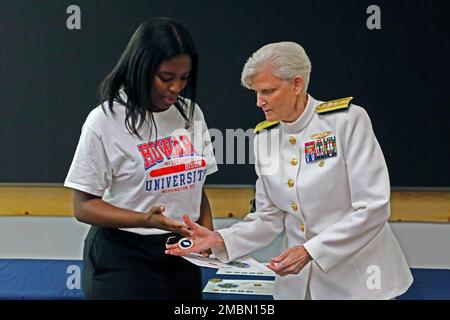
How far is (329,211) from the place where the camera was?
1.03 metres

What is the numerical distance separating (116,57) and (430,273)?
1.15 m

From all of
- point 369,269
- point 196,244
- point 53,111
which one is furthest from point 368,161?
point 53,111

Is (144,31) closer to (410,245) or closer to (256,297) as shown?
(256,297)

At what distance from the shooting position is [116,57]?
1.64 metres

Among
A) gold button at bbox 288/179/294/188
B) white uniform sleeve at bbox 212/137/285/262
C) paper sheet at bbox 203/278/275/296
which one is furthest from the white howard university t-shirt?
paper sheet at bbox 203/278/275/296

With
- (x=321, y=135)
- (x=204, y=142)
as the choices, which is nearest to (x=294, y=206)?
(x=321, y=135)

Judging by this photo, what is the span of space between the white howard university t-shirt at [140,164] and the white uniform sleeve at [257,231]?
11 cm

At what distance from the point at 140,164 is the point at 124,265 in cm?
22

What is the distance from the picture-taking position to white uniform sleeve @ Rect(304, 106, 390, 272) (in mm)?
971

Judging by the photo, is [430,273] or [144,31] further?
[430,273]

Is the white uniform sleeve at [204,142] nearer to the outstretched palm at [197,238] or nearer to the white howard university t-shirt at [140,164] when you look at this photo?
the white howard university t-shirt at [140,164]

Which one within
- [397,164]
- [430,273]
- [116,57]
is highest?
[116,57]

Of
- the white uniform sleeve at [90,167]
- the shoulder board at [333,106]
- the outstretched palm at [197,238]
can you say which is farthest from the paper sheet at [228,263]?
the shoulder board at [333,106]

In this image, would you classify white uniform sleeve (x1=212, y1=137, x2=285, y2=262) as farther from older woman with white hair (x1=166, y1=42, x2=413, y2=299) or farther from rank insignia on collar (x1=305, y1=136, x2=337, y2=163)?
rank insignia on collar (x1=305, y1=136, x2=337, y2=163)
